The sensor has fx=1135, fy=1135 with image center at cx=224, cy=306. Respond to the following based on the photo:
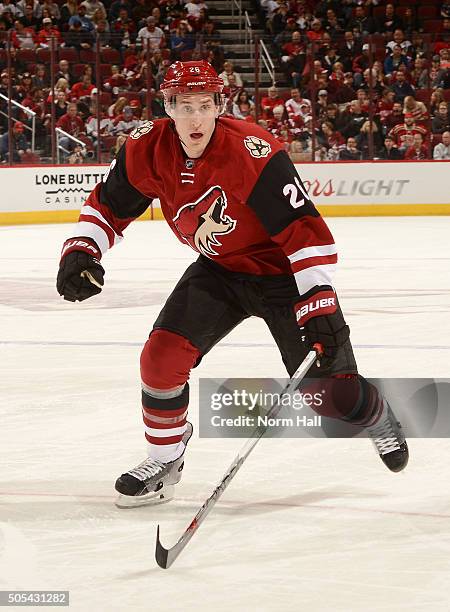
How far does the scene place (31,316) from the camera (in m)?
6.25

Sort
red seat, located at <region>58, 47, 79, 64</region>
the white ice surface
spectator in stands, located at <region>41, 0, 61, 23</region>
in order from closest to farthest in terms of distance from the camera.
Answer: the white ice surface < red seat, located at <region>58, 47, 79, 64</region> < spectator in stands, located at <region>41, 0, 61, 23</region>

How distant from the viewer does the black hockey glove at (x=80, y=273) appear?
9.68ft

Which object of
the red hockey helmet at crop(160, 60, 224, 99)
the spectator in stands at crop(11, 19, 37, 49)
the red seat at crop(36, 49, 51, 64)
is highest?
the red hockey helmet at crop(160, 60, 224, 99)

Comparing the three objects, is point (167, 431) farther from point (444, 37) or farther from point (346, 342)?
point (444, 37)

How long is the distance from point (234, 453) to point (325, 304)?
78 cm

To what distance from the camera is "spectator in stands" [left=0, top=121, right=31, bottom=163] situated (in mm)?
13039

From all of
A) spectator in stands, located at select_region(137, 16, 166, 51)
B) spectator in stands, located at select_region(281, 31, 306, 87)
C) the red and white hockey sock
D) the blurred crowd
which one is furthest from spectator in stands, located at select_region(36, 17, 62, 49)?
the red and white hockey sock

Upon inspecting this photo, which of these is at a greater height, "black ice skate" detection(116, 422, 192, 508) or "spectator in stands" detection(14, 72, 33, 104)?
"black ice skate" detection(116, 422, 192, 508)

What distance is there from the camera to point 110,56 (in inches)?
543

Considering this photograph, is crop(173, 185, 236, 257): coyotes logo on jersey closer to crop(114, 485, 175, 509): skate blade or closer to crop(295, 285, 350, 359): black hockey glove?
crop(295, 285, 350, 359): black hockey glove

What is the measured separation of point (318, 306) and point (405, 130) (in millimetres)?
11569

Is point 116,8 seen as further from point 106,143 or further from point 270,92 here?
point 106,143

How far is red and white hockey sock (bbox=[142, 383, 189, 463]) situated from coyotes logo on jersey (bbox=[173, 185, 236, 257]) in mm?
389

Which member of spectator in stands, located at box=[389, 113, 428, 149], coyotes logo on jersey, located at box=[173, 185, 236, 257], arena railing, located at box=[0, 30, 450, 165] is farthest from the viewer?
spectator in stands, located at box=[389, 113, 428, 149]
